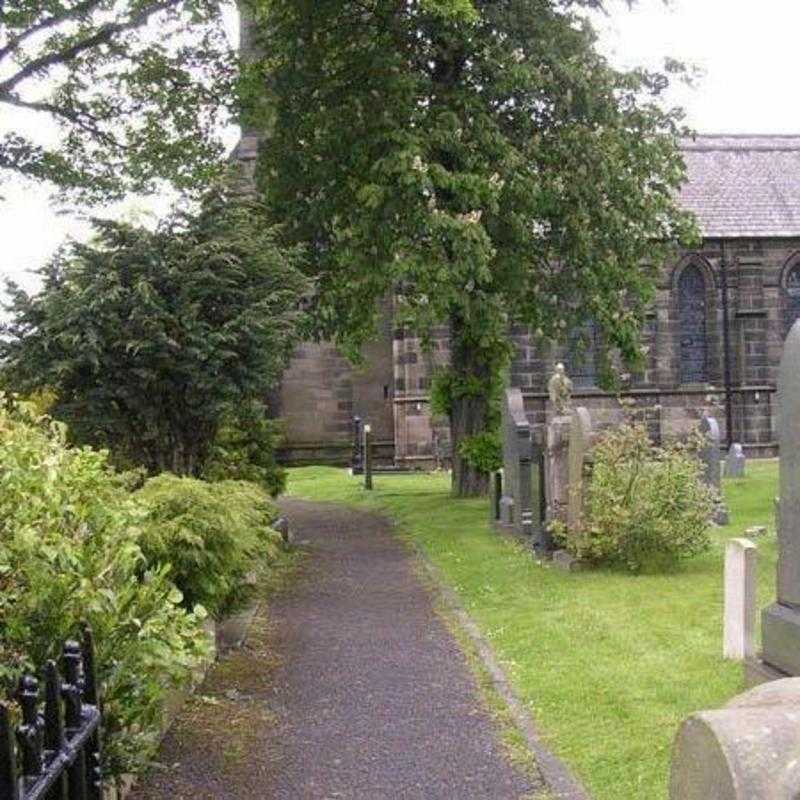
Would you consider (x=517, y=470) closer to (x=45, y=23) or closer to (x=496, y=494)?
(x=496, y=494)

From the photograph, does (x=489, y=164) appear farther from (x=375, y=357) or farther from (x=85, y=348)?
(x=375, y=357)

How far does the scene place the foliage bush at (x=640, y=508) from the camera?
13039 mm

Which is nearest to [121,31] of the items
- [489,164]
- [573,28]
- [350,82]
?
[350,82]

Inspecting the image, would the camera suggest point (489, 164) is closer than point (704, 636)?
No

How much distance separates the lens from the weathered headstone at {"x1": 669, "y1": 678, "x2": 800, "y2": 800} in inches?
117

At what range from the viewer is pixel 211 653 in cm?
750

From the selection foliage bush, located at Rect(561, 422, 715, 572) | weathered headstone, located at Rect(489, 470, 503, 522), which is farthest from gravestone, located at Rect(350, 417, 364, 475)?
foliage bush, located at Rect(561, 422, 715, 572)

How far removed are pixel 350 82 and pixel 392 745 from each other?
14908 millimetres

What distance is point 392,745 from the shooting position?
279 inches

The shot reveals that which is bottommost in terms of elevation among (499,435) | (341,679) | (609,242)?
(341,679)

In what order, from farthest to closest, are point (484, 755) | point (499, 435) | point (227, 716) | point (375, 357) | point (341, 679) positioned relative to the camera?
point (375, 357) → point (499, 435) → point (341, 679) → point (227, 716) → point (484, 755)

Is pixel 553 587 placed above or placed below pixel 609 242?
below

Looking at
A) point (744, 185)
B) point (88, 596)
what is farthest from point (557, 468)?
point (744, 185)

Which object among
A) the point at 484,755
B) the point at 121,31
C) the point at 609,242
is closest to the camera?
the point at 484,755
